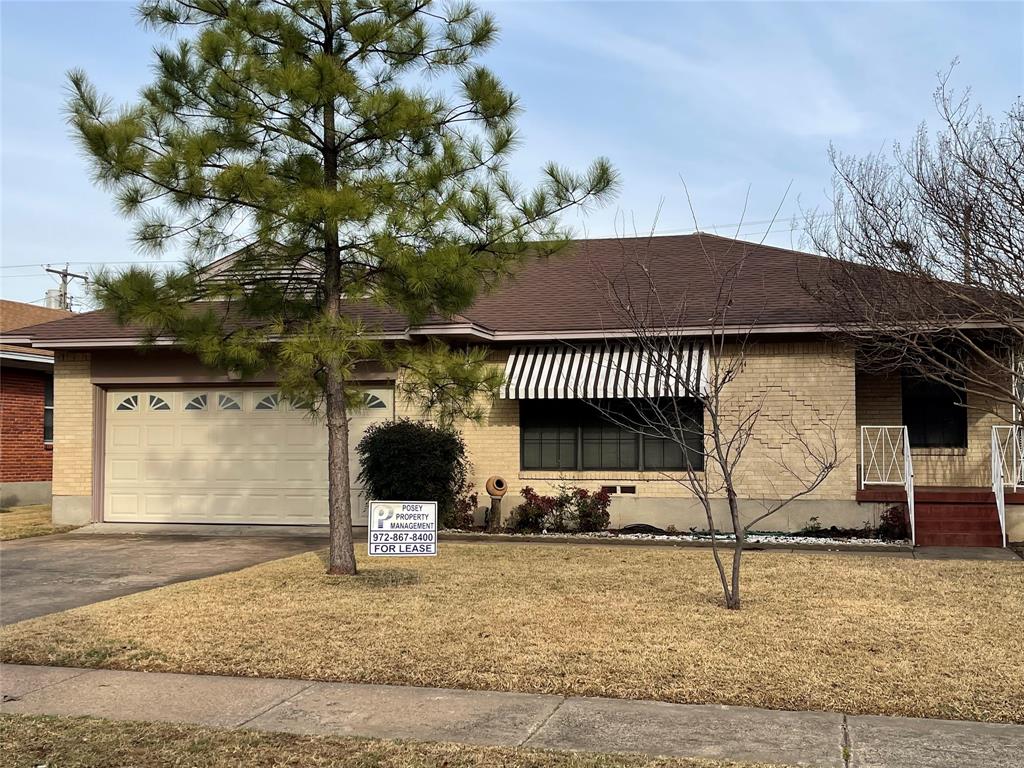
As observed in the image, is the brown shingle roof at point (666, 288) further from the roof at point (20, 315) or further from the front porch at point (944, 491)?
the roof at point (20, 315)

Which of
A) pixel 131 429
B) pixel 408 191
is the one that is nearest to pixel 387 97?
pixel 408 191

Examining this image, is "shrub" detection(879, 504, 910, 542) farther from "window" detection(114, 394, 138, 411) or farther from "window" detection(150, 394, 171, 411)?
"window" detection(114, 394, 138, 411)

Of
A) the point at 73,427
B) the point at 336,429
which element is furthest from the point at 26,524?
the point at 336,429

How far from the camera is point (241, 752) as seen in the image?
5117mm

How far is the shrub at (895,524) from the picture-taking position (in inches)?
553

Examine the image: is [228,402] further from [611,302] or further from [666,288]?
[666,288]

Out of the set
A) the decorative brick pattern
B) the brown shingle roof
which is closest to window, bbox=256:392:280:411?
the brown shingle roof

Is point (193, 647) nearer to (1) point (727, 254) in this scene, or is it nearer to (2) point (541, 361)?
(2) point (541, 361)

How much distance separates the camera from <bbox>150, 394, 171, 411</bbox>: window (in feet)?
55.0

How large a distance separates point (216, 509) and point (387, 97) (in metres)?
9.06

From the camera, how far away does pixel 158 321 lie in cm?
968

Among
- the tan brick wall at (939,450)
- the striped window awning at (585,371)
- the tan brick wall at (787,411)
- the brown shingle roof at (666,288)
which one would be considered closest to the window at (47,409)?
the brown shingle roof at (666,288)

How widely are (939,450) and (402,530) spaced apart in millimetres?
9234

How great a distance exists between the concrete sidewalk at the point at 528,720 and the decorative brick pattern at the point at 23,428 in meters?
15.5
